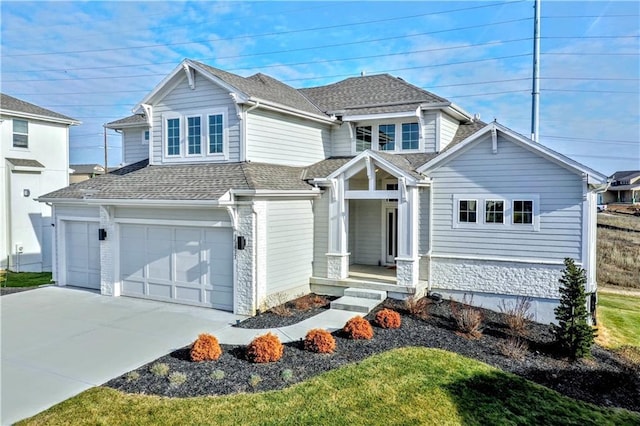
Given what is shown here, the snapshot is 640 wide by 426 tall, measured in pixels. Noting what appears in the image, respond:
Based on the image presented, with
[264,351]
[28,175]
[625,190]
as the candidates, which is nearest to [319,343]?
[264,351]

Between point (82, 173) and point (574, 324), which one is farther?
point (82, 173)

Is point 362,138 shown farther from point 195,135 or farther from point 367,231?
point 195,135

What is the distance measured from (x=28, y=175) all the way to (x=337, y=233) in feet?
52.6

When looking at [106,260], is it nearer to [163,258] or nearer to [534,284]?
[163,258]

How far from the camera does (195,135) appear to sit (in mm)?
13555

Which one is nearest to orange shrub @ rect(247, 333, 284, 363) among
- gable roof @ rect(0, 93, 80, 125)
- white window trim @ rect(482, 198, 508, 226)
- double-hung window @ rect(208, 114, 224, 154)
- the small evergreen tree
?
the small evergreen tree

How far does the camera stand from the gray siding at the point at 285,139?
1292 centimetres

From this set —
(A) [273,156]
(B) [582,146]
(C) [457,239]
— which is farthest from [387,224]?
(B) [582,146]

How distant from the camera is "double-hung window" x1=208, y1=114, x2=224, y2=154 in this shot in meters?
13.0

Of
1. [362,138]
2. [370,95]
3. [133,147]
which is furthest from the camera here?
[133,147]

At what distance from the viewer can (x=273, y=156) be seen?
13.7 metres

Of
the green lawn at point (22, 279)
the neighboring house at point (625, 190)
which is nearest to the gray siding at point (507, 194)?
the green lawn at point (22, 279)

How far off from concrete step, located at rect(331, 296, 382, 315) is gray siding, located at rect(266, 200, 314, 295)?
1.56 m

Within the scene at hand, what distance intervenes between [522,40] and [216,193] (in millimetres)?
17145
